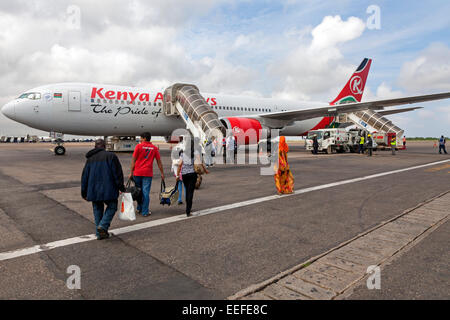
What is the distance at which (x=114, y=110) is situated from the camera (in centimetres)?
1772

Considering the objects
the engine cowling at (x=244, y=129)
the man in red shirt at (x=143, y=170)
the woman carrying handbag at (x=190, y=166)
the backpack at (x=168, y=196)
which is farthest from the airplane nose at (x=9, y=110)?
the woman carrying handbag at (x=190, y=166)

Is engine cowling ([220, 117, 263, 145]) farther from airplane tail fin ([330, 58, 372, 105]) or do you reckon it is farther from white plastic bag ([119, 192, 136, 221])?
airplane tail fin ([330, 58, 372, 105])

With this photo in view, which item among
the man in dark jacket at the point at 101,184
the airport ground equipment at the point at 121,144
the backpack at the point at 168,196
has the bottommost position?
the backpack at the point at 168,196

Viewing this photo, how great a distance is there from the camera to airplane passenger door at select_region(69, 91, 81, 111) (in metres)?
16.5

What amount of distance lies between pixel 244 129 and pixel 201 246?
1537 cm

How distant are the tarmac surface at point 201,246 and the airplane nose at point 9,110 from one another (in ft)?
35.9

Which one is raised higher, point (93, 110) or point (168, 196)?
point (93, 110)

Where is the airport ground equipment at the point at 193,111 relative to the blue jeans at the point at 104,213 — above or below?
above

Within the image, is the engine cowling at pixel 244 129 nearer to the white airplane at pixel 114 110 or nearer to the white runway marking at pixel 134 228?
the white airplane at pixel 114 110

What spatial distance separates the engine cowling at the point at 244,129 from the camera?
18703 millimetres

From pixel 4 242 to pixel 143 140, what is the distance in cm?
289

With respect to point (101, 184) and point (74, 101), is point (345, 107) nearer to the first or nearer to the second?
point (74, 101)

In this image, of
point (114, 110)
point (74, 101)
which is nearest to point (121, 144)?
point (114, 110)

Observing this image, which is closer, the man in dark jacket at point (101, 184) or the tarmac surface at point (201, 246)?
the tarmac surface at point (201, 246)
